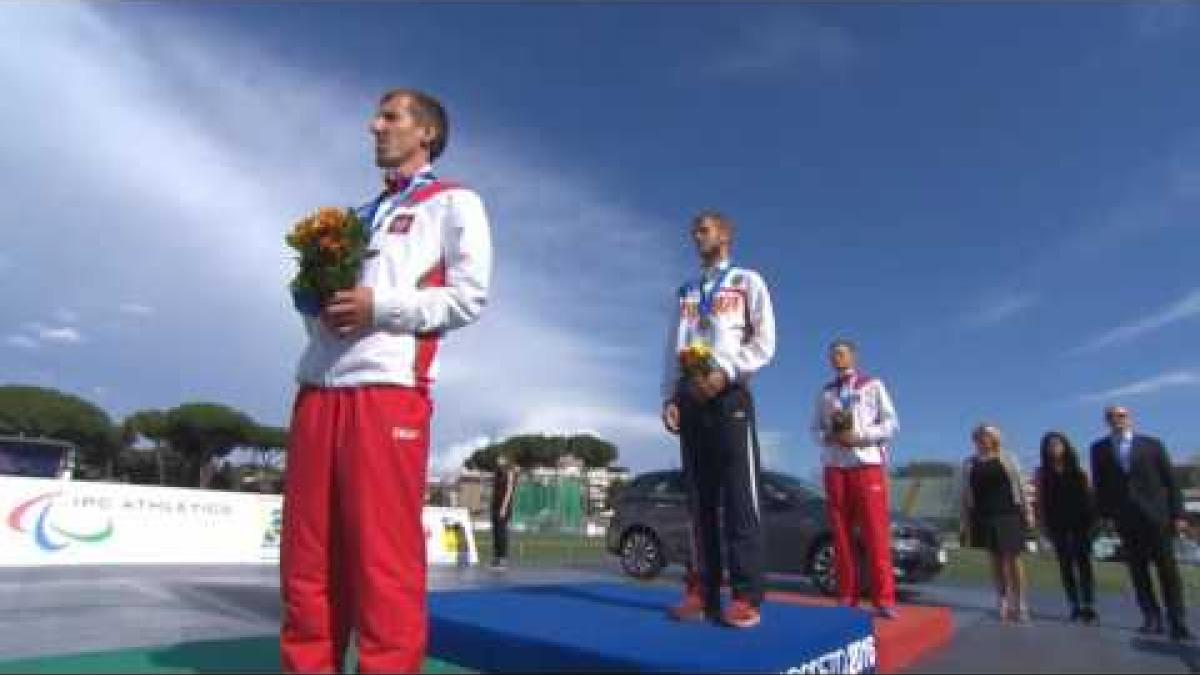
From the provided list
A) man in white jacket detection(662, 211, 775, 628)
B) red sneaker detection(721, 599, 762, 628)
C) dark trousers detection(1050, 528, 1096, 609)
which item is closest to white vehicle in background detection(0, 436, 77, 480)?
dark trousers detection(1050, 528, 1096, 609)

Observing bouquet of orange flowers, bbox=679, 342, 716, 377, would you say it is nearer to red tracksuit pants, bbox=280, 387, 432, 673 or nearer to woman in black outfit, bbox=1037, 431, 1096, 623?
red tracksuit pants, bbox=280, 387, 432, 673

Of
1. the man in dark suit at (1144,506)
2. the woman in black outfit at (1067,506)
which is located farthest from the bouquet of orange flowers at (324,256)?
the woman in black outfit at (1067,506)

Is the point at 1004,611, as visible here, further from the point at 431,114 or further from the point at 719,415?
the point at 431,114

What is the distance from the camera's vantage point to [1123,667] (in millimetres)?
5570

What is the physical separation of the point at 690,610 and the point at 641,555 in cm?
990

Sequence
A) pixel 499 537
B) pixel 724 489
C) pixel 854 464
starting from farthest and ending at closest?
1. pixel 499 537
2. pixel 854 464
3. pixel 724 489

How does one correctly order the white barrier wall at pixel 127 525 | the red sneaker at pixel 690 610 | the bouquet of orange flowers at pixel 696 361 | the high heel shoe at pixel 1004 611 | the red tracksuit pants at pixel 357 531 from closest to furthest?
the red tracksuit pants at pixel 357 531
the red sneaker at pixel 690 610
the bouquet of orange flowers at pixel 696 361
the high heel shoe at pixel 1004 611
the white barrier wall at pixel 127 525

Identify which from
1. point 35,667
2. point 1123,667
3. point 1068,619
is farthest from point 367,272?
point 1068,619

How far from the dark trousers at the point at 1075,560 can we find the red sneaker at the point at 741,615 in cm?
606

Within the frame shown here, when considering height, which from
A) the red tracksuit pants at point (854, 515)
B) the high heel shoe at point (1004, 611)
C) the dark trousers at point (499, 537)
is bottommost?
the high heel shoe at point (1004, 611)

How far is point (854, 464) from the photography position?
23.9ft

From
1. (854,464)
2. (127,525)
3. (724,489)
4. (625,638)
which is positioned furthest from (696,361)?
(127,525)

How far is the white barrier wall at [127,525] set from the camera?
12.0 metres

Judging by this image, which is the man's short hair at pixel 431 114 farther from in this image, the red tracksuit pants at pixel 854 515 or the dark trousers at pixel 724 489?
the red tracksuit pants at pixel 854 515
